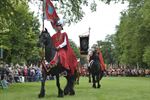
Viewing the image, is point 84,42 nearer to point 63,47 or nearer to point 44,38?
point 63,47

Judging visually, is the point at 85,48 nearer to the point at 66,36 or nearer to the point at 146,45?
the point at 66,36

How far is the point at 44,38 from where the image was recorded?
17672 mm

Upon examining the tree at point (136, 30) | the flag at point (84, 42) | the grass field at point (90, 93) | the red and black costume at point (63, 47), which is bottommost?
the grass field at point (90, 93)

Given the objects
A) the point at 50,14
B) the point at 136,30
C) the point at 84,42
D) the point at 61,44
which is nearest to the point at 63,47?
the point at 61,44

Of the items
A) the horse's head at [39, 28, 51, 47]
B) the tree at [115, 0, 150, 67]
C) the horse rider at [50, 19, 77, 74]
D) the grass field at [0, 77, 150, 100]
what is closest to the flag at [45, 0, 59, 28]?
the horse rider at [50, 19, 77, 74]

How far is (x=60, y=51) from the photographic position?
18.2 metres

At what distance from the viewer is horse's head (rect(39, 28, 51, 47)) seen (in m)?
17.6

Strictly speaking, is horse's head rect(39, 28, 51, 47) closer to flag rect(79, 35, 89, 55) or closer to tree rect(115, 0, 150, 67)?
flag rect(79, 35, 89, 55)

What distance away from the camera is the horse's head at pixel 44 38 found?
17.6 m

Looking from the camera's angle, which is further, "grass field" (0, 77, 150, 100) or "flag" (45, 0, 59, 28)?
"flag" (45, 0, 59, 28)

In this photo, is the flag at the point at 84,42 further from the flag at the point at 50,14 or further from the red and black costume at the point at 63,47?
the red and black costume at the point at 63,47

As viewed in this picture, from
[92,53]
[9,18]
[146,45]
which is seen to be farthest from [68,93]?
[146,45]

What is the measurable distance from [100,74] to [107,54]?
5804 inches

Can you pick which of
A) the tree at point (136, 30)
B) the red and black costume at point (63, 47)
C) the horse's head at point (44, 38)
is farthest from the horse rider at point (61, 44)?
the tree at point (136, 30)
